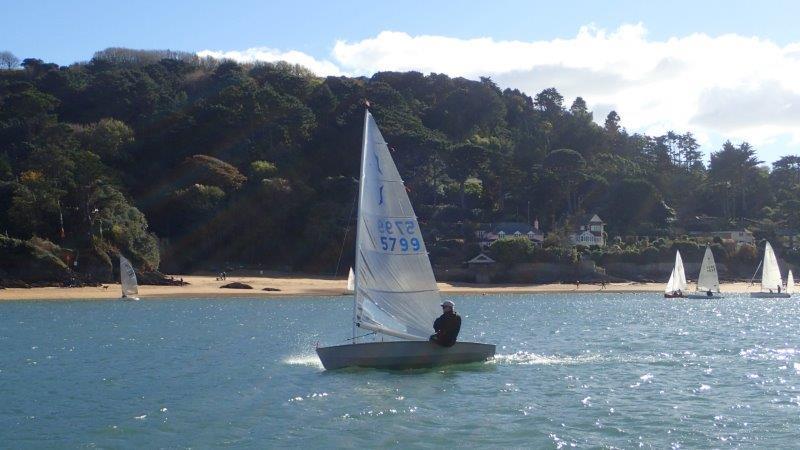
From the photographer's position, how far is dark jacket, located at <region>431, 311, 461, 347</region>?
2170 cm

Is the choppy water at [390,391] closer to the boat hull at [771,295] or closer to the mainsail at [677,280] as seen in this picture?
the mainsail at [677,280]

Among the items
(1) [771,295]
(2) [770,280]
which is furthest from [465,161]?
(1) [771,295]

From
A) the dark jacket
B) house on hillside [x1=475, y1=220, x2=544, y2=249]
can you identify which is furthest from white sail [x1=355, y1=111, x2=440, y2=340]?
house on hillside [x1=475, y1=220, x2=544, y2=249]

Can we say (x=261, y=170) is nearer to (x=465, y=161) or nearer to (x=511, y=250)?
(x=465, y=161)

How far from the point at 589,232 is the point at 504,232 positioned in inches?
348

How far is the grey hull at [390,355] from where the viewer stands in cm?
2152

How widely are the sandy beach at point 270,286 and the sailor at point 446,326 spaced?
37.4 meters

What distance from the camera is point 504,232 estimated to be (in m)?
81.4

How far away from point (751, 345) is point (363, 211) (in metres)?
16.3

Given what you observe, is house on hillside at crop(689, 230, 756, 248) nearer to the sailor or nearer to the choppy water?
the choppy water

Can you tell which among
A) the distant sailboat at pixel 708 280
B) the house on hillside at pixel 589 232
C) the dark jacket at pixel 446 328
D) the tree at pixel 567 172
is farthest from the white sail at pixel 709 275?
the dark jacket at pixel 446 328

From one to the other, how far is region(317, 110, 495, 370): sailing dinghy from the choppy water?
0.46 m

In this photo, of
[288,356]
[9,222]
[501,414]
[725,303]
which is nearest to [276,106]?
[9,222]

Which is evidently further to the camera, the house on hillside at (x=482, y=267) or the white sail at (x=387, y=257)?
the house on hillside at (x=482, y=267)
